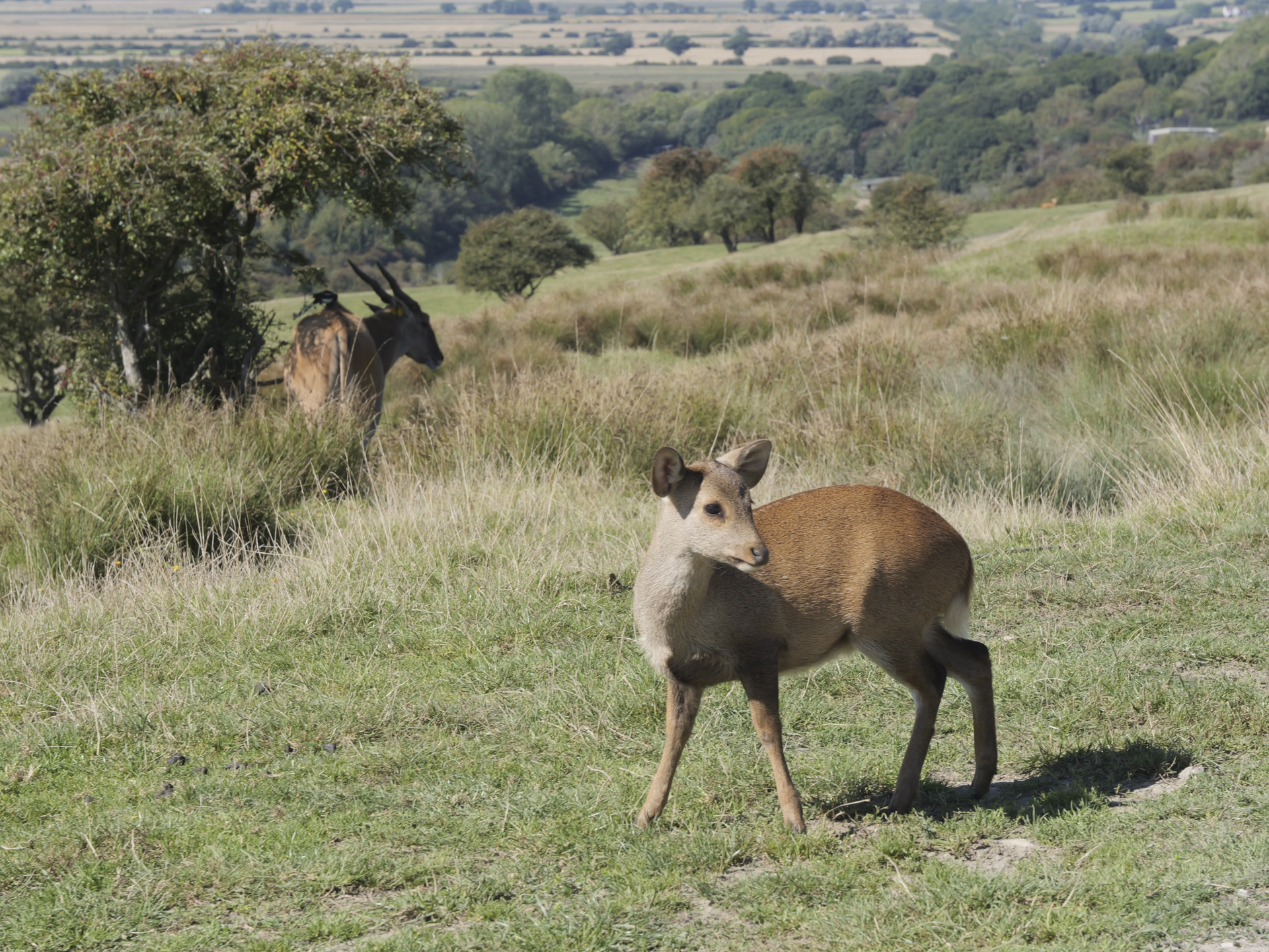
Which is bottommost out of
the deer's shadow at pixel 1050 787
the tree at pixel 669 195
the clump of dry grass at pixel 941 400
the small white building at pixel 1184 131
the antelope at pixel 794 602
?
the tree at pixel 669 195

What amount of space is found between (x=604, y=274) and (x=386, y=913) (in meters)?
52.1

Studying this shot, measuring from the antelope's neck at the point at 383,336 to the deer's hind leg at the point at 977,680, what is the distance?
8273 mm

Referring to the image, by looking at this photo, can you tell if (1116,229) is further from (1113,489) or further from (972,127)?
(972,127)

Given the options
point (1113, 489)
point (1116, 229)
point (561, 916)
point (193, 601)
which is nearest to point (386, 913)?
point (561, 916)

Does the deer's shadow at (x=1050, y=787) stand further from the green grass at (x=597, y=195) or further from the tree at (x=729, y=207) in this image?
the green grass at (x=597, y=195)

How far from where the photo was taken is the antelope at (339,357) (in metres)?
11.2

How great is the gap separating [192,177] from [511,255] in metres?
38.9

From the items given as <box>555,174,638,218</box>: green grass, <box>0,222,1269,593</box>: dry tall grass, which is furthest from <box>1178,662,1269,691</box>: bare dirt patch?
<box>555,174,638,218</box>: green grass

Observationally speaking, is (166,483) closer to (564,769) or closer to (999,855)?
(564,769)

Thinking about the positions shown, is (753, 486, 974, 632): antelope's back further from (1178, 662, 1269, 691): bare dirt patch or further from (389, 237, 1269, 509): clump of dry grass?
(389, 237, 1269, 509): clump of dry grass

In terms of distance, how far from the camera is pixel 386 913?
3.74 meters

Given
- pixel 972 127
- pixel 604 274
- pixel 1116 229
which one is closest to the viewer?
pixel 1116 229

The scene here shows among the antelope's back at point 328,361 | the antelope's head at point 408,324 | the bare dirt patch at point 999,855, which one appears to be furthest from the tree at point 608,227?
the bare dirt patch at point 999,855

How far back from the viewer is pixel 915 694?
13.9 ft
